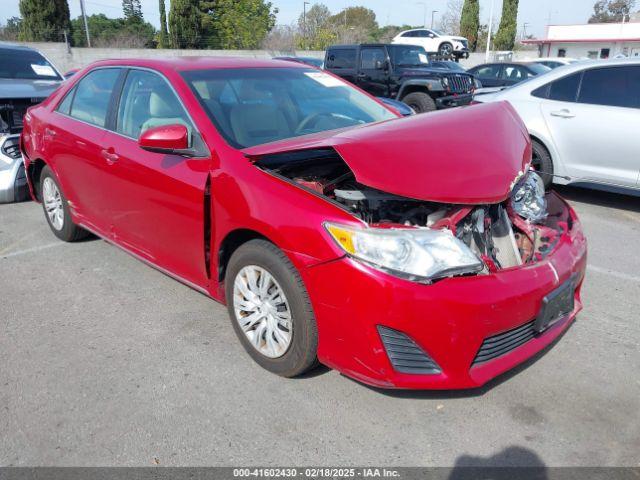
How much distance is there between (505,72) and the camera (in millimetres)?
15758

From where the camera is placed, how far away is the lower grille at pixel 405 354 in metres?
2.33

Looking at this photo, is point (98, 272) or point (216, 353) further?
point (98, 272)

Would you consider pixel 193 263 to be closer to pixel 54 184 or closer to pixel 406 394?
pixel 406 394

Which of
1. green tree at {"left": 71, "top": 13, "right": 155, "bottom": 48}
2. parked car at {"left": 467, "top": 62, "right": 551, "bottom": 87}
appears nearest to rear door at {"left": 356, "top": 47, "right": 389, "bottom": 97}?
parked car at {"left": 467, "top": 62, "right": 551, "bottom": 87}

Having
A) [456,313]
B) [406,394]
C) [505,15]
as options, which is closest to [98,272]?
[406,394]

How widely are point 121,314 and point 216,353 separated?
90 centimetres

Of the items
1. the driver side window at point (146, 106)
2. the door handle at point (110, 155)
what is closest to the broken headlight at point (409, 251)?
the driver side window at point (146, 106)

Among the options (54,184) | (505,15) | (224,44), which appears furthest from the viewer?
(505,15)

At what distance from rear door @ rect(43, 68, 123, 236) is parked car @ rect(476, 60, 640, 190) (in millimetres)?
4554

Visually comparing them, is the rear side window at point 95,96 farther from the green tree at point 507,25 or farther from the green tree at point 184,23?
the green tree at point 507,25

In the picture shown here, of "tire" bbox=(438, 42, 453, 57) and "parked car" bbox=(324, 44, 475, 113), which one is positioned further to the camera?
"tire" bbox=(438, 42, 453, 57)

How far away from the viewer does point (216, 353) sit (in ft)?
10.4

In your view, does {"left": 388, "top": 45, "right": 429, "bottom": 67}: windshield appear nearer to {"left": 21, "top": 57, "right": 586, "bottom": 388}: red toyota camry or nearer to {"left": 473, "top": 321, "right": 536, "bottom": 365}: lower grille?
{"left": 21, "top": 57, "right": 586, "bottom": 388}: red toyota camry

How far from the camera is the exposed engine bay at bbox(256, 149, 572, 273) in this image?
8.73 ft
